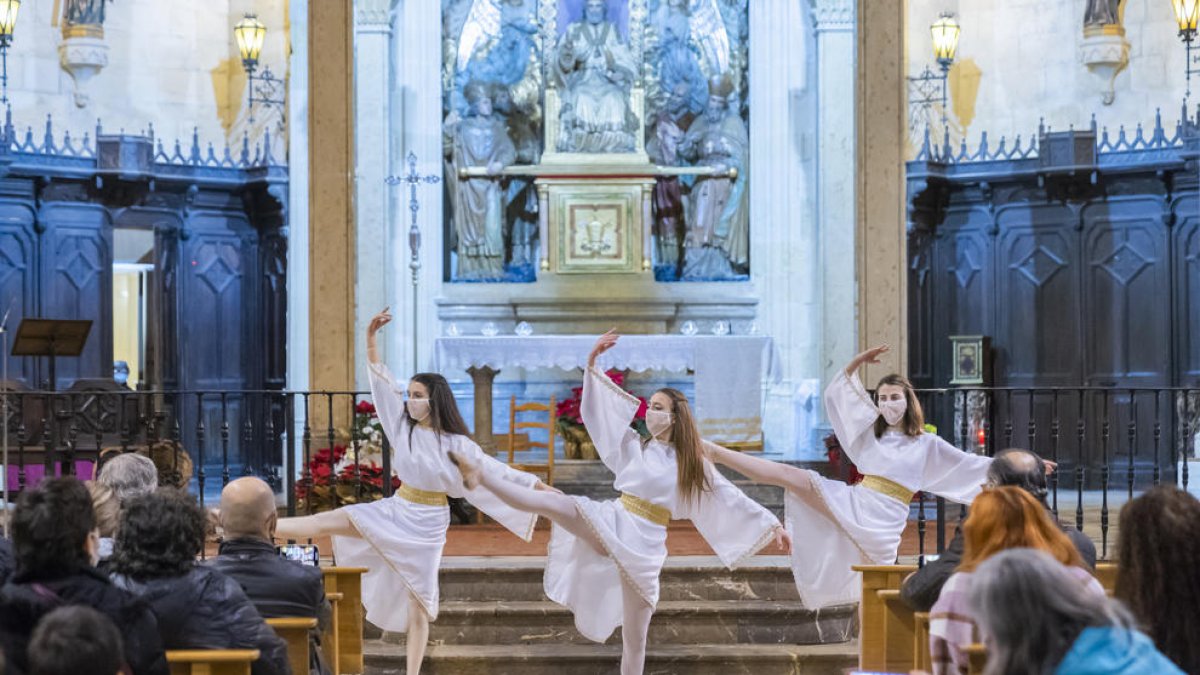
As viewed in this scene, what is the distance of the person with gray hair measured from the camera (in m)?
6.14

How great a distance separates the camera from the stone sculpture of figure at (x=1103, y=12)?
50.4ft

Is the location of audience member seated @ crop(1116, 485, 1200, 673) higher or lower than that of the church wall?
lower

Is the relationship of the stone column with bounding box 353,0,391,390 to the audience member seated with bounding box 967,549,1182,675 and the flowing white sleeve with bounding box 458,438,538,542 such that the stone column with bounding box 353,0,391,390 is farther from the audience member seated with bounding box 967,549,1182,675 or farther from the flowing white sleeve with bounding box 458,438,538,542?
the audience member seated with bounding box 967,549,1182,675

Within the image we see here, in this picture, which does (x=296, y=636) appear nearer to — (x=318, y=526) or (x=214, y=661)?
(x=214, y=661)

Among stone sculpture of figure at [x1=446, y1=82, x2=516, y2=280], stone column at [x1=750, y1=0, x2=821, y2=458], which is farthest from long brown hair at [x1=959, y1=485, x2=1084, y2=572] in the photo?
stone sculpture of figure at [x1=446, y1=82, x2=516, y2=280]

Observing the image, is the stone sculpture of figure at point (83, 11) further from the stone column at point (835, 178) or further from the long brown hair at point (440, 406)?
the long brown hair at point (440, 406)

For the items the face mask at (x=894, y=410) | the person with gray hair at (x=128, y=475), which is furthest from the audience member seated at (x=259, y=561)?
the face mask at (x=894, y=410)

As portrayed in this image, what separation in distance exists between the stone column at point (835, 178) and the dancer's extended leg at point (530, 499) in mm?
6431

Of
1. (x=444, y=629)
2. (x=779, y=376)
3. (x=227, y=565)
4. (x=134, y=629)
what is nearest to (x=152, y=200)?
(x=779, y=376)

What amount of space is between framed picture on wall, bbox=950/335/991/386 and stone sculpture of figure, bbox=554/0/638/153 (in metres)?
3.26

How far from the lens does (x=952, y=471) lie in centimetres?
779

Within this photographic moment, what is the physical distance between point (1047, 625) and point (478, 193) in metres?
11.9

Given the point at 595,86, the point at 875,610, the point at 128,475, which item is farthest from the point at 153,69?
the point at 875,610

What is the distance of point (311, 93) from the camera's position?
1135cm
